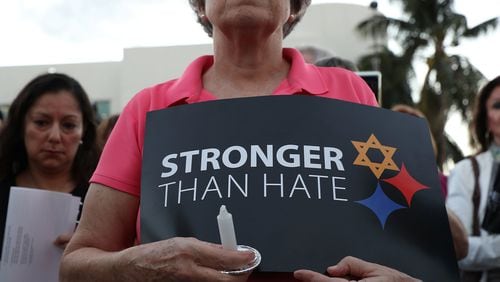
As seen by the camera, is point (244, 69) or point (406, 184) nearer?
point (406, 184)

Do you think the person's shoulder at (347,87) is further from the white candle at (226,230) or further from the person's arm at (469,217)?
the person's arm at (469,217)

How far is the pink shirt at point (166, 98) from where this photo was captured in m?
1.70

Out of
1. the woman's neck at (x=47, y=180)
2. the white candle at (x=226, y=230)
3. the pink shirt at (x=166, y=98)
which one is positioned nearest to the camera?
the white candle at (x=226, y=230)

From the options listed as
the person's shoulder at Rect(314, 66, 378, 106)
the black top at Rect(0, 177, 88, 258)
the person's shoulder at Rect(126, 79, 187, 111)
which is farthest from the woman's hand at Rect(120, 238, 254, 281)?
the black top at Rect(0, 177, 88, 258)

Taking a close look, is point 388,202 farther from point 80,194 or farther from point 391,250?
point 80,194

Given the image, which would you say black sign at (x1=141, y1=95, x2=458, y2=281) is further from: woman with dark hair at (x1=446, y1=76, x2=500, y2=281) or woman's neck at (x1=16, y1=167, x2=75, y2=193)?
woman's neck at (x1=16, y1=167, x2=75, y2=193)

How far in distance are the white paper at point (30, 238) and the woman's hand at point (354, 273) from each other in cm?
156

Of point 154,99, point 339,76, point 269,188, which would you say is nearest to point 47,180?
point 154,99

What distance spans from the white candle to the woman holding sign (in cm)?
2

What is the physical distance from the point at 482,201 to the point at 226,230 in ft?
7.22

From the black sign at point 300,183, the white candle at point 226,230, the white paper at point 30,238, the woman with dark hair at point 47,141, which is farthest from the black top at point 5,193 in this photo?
the white candle at point 226,230

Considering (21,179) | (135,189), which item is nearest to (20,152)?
(21,179)

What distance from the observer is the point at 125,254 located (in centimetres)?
150

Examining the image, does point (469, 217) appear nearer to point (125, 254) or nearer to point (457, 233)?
point (457, 233)
